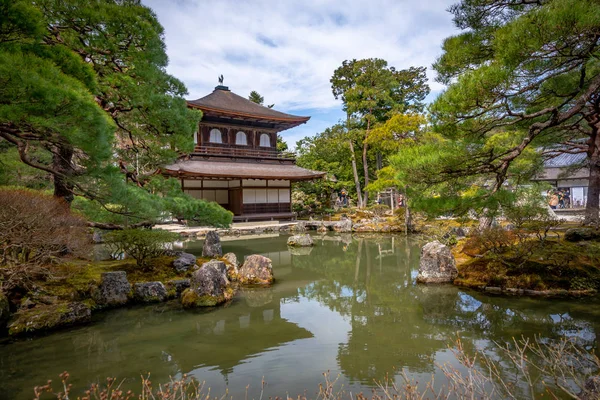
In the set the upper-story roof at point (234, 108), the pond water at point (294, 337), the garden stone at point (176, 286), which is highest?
the upper-story roof at point (234, 108)

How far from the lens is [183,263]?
7.26 meters

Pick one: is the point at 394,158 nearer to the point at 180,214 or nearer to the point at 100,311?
the point at 180,214

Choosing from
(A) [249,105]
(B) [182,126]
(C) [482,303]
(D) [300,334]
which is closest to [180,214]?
(B) [182,126]

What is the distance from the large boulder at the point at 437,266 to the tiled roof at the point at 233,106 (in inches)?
519

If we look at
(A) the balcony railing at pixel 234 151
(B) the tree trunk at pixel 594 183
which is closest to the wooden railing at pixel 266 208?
(A) the balcony railing at pixel 234 151

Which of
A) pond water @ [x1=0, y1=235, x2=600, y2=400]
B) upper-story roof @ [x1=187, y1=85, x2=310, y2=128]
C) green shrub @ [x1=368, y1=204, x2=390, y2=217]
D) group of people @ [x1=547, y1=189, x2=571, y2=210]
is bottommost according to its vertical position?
pond water @ [x1=0, y1=235, x2=600, y2=400]

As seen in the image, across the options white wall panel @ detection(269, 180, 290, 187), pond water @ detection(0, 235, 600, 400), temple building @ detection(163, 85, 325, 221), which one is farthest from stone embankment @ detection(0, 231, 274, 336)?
white wall panel @ detection(269, 180, 290, 187)

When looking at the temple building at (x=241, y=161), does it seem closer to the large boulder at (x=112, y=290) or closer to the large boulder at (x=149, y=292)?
the large boulder at (x=149, y=292)

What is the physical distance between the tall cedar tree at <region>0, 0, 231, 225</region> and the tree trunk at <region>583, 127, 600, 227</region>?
7.80 meters

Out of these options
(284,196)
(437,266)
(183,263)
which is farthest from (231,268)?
(284,196)

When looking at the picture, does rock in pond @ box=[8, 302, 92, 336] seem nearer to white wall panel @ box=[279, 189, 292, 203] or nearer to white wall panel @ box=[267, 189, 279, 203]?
white wall panel @ box=[267, 189, 279, 203]

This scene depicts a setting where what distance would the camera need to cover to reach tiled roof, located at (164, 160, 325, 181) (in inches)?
617

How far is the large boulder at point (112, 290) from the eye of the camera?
18.2 ft

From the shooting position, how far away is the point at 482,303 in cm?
555
